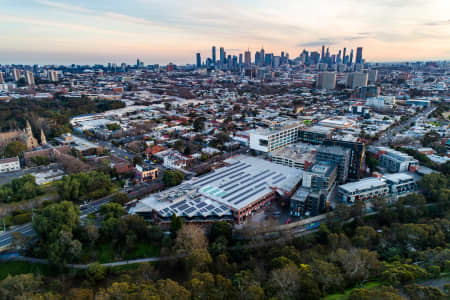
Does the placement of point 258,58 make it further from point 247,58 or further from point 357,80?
point 357,80

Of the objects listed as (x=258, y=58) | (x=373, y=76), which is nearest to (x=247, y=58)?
(x=258, y=58)

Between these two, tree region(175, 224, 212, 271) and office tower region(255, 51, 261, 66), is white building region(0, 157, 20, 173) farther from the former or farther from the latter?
office tower region(255, 51, 261, 66)

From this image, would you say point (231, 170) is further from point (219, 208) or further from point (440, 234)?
point (440, 234)

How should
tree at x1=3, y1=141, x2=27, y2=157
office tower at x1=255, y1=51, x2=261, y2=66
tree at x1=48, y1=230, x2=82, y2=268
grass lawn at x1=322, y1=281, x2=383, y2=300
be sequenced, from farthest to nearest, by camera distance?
office tower at x1=255, y1=51, x2=261, y2=66
tree at x1=3, y1=141, x2=27, y2=157
tree at x1=48, y1=230, x2=82, y2=268
grass lawn at x1=322, y1=281, x2=383, y2=300

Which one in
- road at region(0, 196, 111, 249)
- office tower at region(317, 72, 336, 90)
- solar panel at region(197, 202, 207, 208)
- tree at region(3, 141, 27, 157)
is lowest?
road at region(0, 196, 111, 249)

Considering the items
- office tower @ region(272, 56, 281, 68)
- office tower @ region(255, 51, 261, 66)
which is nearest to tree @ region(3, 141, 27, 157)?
office tower @ region(272, 56, 281, 68)

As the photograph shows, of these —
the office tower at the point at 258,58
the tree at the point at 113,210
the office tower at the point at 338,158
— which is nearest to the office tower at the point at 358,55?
the office tower at the point at 258,58
